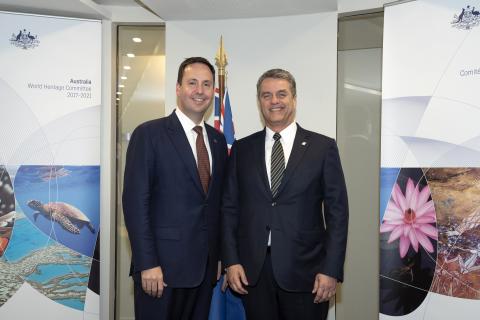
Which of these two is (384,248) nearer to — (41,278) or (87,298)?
(87,298)

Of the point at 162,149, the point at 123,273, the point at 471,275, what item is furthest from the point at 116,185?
the point at 471,275

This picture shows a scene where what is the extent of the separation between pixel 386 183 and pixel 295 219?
1.02m

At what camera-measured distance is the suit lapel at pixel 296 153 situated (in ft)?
7.50

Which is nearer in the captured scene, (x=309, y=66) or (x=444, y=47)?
(x=444, y=47)

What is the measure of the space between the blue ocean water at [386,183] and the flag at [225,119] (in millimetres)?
1186

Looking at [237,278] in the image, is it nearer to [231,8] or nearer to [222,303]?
[222,303]

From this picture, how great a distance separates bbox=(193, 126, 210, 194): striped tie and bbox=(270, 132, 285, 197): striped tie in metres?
0.37

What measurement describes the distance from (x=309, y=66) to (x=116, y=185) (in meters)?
2.00

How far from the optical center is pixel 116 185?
12.4ft

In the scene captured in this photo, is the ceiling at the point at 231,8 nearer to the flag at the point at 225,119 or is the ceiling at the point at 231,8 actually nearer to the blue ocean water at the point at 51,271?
the flag at the point at 225,119

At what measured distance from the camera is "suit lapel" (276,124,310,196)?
2.29 m

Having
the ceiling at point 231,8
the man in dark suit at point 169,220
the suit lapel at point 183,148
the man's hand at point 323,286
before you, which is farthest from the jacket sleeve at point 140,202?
the ceiling at point 231,8

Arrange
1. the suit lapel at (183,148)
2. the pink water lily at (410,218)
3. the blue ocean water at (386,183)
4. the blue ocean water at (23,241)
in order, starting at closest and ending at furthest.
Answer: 1. the suit lapel at (183,148)
2. the pink water lily at (410,218)
3. the blue ocean water at (386,183)
4. the blue ocean water at (23,241)

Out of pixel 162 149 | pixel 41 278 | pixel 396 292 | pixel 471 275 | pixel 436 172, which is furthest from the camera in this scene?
pixel 41 278
